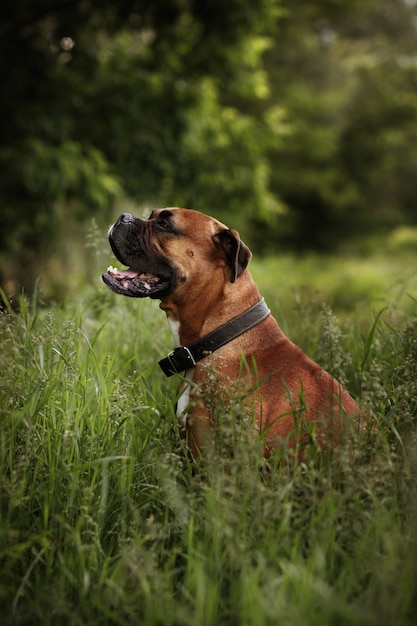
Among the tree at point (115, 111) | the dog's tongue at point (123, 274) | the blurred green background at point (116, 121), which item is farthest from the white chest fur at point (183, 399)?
the tree at point (115, 111)

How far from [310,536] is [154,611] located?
619mm

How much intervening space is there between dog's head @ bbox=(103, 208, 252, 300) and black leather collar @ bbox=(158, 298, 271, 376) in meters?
0.24

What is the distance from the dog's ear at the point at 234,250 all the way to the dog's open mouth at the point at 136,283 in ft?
1.14

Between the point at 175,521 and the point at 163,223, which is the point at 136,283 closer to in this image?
the point at 163,223

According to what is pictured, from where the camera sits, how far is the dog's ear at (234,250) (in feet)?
11.1

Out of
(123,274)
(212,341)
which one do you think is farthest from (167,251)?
(212,341)

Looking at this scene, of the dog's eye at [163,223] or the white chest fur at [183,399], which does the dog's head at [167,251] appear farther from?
the white chest fur at [183,399]

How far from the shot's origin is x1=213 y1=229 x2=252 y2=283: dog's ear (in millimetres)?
3396

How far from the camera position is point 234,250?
11.3 feet

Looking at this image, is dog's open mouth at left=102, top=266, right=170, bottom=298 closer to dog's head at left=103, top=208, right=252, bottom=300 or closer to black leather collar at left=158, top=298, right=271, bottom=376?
dog's head at left=103, top=208, right=252, bottom=300

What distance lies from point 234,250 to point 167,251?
15.5 inches

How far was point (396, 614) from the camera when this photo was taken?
199cm

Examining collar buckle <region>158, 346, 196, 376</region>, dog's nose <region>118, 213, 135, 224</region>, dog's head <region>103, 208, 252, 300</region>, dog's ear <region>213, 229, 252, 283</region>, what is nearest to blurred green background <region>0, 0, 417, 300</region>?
dog's nose <region>118, 213, 135, 224</region>

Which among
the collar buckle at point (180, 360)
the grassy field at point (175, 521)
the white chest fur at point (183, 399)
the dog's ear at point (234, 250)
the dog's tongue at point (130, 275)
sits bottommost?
the grassy field at point (175, 521)
